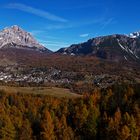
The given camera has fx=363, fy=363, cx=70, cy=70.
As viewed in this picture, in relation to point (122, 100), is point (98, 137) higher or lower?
lower

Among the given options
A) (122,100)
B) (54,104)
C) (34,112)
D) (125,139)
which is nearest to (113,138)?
(125,139)

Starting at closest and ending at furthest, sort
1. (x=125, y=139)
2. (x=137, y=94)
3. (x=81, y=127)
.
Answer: (x=125, y=139) → (x=81, y=127) → (x=137, y=94)

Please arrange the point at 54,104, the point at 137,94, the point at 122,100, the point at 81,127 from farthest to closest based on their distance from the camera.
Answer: the point at 54,104
the point at 137,94
the point at 122,100
the point at 81,127

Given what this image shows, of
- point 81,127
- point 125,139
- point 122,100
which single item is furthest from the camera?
point 122,100

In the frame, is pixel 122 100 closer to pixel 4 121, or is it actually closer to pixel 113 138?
pixel 113 138

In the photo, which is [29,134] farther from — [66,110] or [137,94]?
[137,94]

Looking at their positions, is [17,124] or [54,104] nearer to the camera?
[17,124]

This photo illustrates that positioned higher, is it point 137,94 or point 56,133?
point 137,94

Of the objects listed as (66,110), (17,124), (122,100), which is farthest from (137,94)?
(17,124)

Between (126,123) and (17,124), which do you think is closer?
(126,123)
